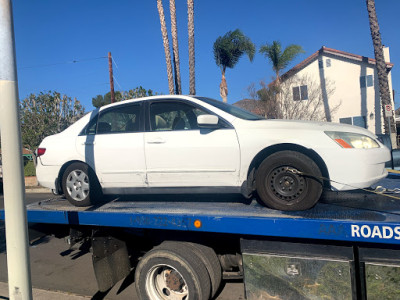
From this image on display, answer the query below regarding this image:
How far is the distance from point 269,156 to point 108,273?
7.98ft

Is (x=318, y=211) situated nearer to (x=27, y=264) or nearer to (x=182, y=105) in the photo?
(x=182, y=105)

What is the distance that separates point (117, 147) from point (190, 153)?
99 cm

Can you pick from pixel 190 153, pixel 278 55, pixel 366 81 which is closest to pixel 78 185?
pixel 190 153

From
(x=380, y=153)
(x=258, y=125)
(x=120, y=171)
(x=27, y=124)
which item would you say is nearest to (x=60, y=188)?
(x=120, y=171)

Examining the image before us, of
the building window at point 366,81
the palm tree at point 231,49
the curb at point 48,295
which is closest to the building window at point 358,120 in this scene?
the building window at point 366,81

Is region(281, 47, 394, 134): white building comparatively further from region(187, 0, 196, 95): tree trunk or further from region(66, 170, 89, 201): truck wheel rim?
region(66, 170, 89, 201): truck wheel rim

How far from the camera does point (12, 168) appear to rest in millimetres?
2818

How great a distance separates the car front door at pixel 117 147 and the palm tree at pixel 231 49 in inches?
525

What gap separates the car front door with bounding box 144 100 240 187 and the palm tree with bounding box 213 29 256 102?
13488 mm

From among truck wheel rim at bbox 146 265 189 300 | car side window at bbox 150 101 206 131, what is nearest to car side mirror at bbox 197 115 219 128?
car side window at bbox 150 101 206 131

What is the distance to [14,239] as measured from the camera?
2840 millimetres

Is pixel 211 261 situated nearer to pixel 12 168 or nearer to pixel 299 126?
pixel 299 126

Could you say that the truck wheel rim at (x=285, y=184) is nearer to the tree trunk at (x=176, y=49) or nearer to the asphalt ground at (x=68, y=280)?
the asphalt ground at (x=68, y=280)

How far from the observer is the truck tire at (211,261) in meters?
3.55
